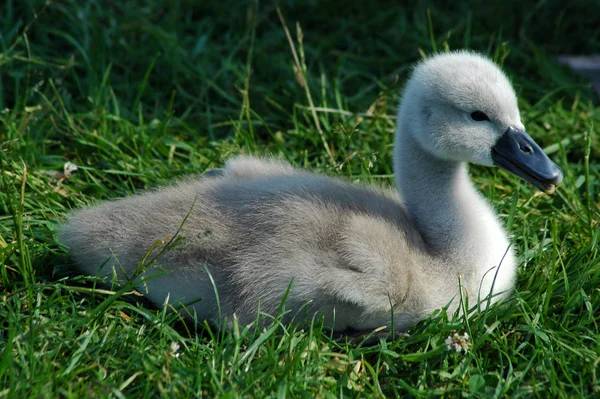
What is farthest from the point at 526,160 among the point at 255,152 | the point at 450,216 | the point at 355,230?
the point at 255,152

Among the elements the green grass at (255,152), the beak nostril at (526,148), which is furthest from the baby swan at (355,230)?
the green grass at (255,152)

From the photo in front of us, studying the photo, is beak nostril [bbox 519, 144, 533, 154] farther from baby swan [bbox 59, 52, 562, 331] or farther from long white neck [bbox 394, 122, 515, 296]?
long white neck [bbox 394, 122, 515, 296]

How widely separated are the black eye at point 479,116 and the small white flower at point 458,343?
77 centimetres

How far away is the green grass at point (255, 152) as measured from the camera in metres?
2.48

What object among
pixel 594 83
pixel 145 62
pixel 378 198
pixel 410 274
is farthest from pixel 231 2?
pixel 410 274

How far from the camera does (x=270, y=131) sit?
154 inches

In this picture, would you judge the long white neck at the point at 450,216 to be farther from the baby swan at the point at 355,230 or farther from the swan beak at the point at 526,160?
the swan beak at the point at 526,160

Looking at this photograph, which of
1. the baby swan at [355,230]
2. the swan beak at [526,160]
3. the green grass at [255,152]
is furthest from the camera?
the swan beak at [526,160]

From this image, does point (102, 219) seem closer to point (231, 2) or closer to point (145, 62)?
point (145, 62)

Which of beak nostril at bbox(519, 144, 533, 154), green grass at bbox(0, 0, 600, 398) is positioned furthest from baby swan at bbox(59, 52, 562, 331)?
green grass at bbox(0, 0, 600, 398)

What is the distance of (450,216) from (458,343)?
52 centimetres

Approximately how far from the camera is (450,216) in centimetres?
291

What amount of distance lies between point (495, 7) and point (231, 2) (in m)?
1.71

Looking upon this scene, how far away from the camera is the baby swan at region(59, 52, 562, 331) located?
2.69m
